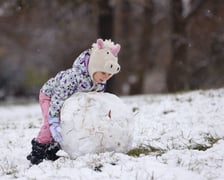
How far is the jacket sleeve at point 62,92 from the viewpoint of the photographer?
20.0 ft

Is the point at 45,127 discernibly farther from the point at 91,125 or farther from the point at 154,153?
Result: the point at 154,153

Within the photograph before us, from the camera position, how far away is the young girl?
238 inches

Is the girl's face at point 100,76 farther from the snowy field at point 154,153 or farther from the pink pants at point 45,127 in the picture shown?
the snowy field at point 154,153

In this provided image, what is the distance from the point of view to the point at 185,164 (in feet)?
18.3

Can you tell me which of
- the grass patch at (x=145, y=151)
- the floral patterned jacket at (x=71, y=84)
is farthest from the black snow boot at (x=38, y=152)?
the grass patch at (x=145, y=151)

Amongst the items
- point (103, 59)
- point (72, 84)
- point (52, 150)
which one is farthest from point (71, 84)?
point (52, 150)

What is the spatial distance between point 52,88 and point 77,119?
1.90ft

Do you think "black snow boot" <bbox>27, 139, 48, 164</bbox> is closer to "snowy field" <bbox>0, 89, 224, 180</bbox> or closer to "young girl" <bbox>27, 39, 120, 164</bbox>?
"young girl" <bbox>27, 39, 120, 164</bbox>

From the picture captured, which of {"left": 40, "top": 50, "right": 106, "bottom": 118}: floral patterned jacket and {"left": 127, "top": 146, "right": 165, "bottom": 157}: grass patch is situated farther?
{"left": 127, "top": 146, "right": 165, "bottom": 157}: grass patch

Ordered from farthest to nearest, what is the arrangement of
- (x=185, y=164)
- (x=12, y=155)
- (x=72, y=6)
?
1. (x=72, y=6)
2. (x=12, y=155)
3. (x=185, y=164)

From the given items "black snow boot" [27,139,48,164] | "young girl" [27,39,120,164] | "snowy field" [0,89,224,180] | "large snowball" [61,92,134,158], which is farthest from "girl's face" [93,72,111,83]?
"black snow boot" [27,139,48,164]

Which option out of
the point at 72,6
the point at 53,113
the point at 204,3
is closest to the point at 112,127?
the point at 53,113

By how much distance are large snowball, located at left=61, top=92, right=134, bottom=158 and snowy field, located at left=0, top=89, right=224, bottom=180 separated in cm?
16

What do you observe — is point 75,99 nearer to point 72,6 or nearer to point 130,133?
point 130,133
